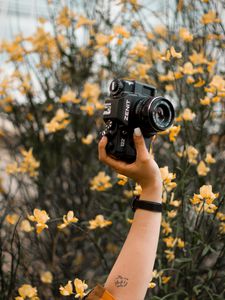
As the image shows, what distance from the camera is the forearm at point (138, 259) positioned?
1.04 m

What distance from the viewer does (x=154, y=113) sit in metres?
1.15

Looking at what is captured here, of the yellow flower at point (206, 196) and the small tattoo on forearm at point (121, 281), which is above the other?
the yellow flower at point (206, 196)

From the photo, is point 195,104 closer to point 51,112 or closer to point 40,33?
point 51,112

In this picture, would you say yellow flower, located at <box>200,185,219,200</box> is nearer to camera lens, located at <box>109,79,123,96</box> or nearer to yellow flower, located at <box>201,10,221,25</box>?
camera lens, located at <box>109,79,123,96</box>

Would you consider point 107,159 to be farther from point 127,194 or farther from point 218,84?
point 127,194

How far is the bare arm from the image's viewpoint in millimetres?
1044

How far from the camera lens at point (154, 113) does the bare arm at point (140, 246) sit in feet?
0.26

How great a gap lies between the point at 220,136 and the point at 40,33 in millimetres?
1129

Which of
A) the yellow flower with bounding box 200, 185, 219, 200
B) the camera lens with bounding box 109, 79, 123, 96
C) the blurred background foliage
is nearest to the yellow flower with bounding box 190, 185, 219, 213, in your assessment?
the yellow flower with bounding box 200, 185, 219, 200

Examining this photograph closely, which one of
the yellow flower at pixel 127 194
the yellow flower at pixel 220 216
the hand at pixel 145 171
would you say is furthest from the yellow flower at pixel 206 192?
the yellow flower at pixel 127 194

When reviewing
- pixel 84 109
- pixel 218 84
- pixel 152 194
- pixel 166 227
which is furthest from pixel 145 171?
pixel 84 109

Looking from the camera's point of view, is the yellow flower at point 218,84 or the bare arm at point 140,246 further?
the yellow flower at point 218,84

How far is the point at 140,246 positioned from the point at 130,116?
0.32 m

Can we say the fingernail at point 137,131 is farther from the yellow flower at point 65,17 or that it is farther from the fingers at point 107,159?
the yellow flower at point 65,17
